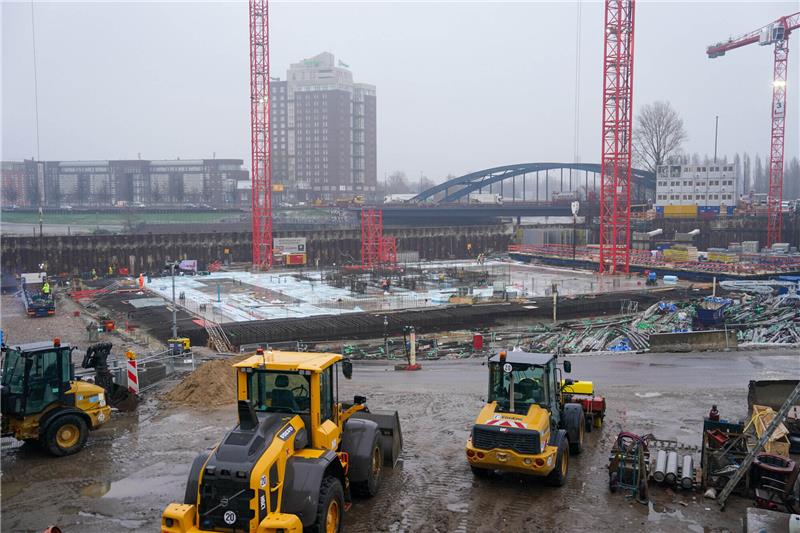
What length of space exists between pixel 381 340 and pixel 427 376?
8.39 metres

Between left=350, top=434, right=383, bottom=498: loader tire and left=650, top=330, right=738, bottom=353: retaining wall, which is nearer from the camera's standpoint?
left=350, top=434, right=383, bottom=498: loader tire

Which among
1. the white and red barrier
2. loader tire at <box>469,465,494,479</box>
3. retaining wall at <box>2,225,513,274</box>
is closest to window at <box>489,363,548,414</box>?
loader tire at <box>469,465,494,479</box>

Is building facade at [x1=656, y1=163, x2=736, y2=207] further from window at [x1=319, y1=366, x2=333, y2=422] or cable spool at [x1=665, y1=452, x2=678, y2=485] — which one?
window at [x1=319, y1=366, x2=333, y2=422]

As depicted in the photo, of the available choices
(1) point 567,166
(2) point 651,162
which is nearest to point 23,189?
(1) point 567,166

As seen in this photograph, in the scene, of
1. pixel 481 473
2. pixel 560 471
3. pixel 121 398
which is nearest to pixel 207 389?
pixel 121 398

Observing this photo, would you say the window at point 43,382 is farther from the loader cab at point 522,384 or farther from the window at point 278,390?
the loader cab at point 522,384

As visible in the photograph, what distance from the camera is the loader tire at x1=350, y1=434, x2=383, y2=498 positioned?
9180mm

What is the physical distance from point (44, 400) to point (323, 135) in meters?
157

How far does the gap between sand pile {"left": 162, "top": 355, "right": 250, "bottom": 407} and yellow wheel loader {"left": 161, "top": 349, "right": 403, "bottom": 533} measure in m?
6.42

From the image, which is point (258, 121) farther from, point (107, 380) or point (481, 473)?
point (481, 473)

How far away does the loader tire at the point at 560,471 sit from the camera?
9.65m

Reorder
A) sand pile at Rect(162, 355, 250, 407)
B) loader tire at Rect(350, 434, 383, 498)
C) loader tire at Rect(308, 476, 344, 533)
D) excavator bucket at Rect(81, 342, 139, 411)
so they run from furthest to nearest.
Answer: sand pile at Rect(162, 355, 250, 407), excavator bucket at Rect(81, 342, 139, 411), loader tire at Rect(350, 434, 383, 498), loader tire at Rect(308, 476, 344, 533)

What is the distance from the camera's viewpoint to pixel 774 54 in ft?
207

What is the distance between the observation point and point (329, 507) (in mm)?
7680
